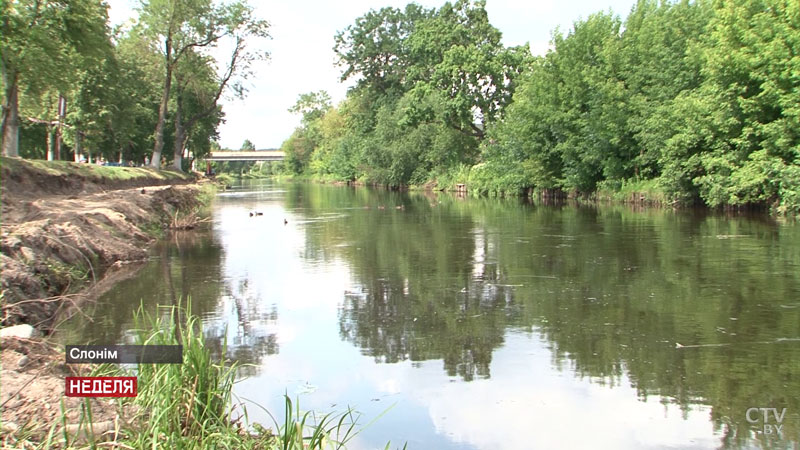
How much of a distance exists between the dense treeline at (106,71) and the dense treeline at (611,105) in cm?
1757

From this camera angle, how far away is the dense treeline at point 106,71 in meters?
24.1

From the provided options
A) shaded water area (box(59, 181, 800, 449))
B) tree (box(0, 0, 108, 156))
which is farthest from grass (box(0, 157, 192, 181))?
shaded water area (box(59, 181, 800, 449))

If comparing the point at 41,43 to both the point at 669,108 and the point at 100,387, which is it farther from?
the point at 669,108

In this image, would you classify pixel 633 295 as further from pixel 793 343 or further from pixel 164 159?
pixel 164 159

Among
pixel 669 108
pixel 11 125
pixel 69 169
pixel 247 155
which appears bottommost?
pixel 69 169

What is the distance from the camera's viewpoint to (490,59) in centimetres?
5316

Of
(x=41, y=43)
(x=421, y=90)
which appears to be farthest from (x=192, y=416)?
(x=421, y=90)

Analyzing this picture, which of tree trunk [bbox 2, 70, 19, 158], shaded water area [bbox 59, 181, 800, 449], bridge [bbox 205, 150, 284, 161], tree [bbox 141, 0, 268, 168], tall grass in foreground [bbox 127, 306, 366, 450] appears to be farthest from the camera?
bridge [bbox 205, 150, 284, 161]

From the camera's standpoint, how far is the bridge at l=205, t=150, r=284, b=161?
14125 cm

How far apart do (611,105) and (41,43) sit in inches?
1043

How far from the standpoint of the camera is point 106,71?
4575 cm

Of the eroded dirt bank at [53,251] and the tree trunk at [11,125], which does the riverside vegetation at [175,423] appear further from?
the tree trunk at [11,125]

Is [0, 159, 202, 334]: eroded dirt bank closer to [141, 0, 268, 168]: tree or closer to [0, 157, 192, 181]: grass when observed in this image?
[0, 157, 192, 181]: grass

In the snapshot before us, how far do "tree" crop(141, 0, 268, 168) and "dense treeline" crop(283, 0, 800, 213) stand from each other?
15329 millimetres
